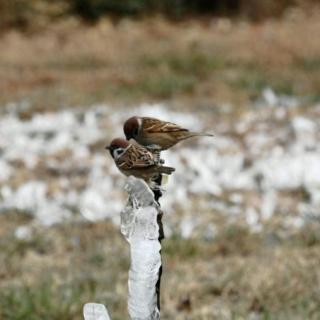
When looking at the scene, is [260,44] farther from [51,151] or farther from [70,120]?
[51,151]

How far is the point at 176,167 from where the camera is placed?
7398 millimetres

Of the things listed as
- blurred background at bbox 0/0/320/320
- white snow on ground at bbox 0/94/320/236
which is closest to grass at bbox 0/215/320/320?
blurred background at bbox 0/0/320/320

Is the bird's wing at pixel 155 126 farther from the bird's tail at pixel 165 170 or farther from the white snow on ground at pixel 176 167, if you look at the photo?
the white snow on ground at pixel 176 167

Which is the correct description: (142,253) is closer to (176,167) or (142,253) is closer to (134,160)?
(134,160)

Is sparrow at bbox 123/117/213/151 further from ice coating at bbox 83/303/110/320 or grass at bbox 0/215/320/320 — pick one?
grass at bbox 0/215/320/320

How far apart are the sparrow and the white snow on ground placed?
3.87 meters

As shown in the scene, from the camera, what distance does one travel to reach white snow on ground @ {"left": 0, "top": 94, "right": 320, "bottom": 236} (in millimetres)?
6594

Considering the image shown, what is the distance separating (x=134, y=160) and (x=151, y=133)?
8cm

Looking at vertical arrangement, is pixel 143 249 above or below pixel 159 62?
above

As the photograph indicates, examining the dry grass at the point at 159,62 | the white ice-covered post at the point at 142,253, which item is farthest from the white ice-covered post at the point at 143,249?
the dry grass at the point at 159,62

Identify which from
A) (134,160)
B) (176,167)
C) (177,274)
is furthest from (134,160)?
(176,167)

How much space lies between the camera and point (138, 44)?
51.8 ft

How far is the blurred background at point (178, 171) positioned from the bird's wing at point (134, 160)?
2.25 m

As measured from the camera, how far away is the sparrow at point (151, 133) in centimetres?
178
